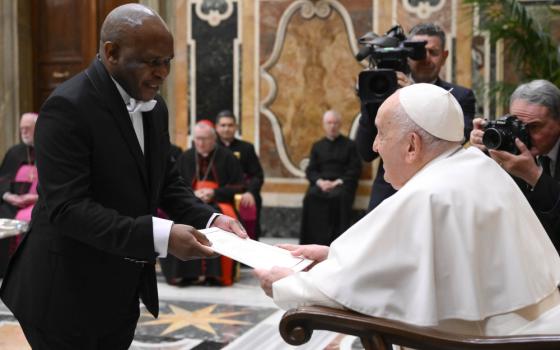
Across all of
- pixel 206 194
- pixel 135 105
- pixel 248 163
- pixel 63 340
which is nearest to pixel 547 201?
pixel 135 105

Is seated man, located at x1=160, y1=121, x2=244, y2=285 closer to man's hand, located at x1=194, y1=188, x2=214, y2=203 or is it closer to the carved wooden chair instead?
man's hand, located at x1=194, y1=188, x2=214, y2=203

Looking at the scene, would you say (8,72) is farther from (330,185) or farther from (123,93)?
(123,93)

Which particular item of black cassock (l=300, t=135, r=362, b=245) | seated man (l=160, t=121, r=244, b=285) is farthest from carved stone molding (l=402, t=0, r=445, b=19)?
seated man (l=160, t=121, r=244, b=285)

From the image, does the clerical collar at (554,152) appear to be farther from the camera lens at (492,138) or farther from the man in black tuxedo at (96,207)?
the man in black tuxedo at (96,207)

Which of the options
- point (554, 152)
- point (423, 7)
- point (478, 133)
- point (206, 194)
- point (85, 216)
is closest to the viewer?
point (85, 216)

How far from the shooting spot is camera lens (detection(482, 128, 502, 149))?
Result: 10.9 feet

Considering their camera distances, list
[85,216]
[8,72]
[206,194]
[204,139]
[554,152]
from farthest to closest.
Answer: [8,72], [204,139], [206,194], [554,152], [85,216]

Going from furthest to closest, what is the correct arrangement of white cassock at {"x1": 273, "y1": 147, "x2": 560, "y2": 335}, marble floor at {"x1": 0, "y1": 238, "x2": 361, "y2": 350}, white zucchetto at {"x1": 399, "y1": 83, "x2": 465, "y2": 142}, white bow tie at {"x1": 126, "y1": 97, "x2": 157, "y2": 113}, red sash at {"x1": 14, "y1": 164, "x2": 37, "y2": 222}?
1. red sash at {"x1": 14, "y1": 164, "x2": 37, "y2": 222}
2. marble floor at {"x1": 0, "y1": 238, "x2": 361, "y2": 350}
3. white bow tie at {"x1": 126, "y1": 97, "x2": 157, "y2": 113}
4. white zucchetto at {"x1": 399, "y1": 83, "x2": 465, "y2": 142}
5. white cassock at {"x1": 273, "y1": 147, "x2": 560, "y2": 335}

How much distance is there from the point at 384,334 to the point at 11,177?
20.5 feet

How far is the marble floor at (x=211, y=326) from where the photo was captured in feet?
16.4

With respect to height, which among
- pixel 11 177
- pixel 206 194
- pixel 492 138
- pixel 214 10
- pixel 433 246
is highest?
pixel 214 10

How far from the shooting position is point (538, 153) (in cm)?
356

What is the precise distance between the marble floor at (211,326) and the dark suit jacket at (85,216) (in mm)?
2503

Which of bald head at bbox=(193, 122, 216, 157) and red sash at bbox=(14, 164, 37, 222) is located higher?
bald head at bbox=(193, 122, 216, 157)
